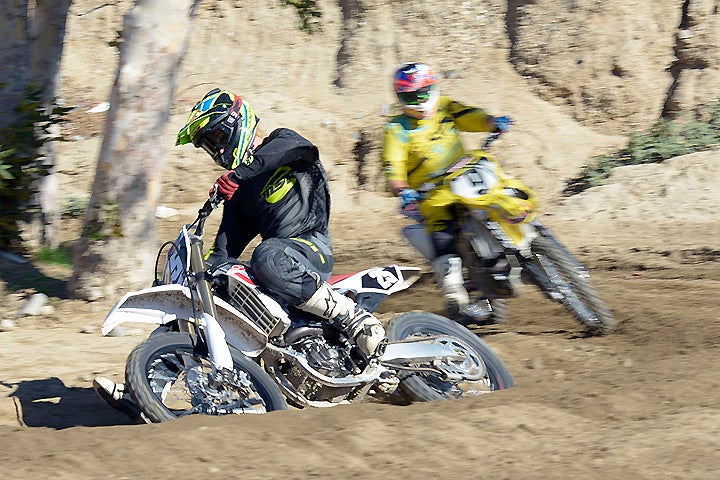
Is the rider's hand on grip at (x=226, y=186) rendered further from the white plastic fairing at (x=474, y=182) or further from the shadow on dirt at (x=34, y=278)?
the shadow on dirt at (x=34, y=278)

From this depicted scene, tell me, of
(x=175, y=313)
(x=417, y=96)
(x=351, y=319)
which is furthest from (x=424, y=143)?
(x=175, y=313)

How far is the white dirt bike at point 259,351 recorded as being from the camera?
→ 198 inches

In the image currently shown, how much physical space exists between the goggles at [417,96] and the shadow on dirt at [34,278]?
3148 mm

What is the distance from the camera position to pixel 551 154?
14805 millimetres

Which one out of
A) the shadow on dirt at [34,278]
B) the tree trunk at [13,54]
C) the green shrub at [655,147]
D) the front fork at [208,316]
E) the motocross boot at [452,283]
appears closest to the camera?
the front fork at [208,316]

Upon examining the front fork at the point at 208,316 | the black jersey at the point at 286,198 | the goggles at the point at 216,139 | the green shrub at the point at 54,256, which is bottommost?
the green shrub at the point at 54,256

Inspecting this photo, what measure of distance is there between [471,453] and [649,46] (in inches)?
523

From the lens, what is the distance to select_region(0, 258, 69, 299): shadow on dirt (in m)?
8.73

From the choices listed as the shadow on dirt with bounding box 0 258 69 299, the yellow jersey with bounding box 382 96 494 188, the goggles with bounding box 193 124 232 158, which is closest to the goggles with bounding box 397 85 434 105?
the yellow jersey with bounding box 382 96 494 188

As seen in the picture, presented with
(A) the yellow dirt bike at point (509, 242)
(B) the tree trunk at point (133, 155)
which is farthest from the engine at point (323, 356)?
(B) the tree trunk at point (133, 155)

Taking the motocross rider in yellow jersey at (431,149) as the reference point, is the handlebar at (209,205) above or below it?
above

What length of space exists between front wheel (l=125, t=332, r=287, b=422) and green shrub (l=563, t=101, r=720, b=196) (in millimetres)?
9206

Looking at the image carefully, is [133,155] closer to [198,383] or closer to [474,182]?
[474,182]

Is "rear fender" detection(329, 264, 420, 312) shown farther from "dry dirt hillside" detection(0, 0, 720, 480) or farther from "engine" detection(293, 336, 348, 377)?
"dry dirt hillside" detection(0, 0, 720, 480)
